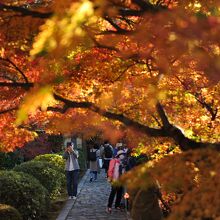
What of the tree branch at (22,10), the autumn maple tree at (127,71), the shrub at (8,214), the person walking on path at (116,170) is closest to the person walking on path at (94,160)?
the person walking on path at (116,170)

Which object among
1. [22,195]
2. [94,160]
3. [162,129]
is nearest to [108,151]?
[94,160]

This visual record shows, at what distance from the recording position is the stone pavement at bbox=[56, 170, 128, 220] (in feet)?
40.0

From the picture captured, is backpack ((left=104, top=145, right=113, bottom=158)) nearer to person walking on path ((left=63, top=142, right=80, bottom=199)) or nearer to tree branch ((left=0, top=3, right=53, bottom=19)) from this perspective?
person walking on path ((left=63, top=142, right=80, bottom=199))

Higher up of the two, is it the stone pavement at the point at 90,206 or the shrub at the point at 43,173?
the shrub at the point at 43,173

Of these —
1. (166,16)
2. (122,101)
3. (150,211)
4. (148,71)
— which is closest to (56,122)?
(122,101)

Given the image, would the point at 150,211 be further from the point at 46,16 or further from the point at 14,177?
the point at 46,16

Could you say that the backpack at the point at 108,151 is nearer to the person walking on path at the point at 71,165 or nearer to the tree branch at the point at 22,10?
the person walking on path at the point at 71,165

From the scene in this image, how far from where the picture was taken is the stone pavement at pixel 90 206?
1219 cm

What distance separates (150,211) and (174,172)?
5474mm

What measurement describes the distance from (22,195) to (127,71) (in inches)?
192

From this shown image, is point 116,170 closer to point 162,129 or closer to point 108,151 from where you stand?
point 108,151

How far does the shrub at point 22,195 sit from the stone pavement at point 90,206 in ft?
3.06

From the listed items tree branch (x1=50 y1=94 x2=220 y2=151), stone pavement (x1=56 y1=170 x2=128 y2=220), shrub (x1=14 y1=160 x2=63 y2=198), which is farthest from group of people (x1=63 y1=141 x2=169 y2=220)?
tree branch (x1=50 y1=94 x2=220 y2=151)

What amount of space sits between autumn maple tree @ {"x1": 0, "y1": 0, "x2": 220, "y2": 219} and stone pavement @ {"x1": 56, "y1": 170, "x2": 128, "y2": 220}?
2.57m
